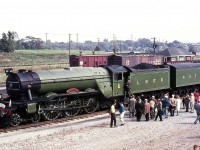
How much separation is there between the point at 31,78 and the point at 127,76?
8.04 metres

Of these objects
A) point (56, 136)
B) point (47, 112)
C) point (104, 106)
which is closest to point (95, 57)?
point (104, 106)

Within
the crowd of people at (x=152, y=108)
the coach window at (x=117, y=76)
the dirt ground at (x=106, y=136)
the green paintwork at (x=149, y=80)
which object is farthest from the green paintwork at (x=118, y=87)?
the dirt ground at (x=106, y=136)

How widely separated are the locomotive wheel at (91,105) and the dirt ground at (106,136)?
1815 mm

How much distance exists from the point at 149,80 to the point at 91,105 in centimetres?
621

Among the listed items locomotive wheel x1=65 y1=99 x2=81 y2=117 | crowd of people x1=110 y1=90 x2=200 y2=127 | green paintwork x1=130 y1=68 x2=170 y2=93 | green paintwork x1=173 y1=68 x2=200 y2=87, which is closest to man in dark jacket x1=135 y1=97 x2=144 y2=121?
crowd of people x1=110 y1=90 x2=200 y2=127

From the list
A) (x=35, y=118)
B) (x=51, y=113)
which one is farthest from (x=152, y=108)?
(x=35, y=118)

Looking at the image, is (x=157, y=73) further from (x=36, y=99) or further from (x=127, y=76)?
(x=36, y=99)

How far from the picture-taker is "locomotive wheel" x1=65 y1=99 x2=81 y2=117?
2097cm

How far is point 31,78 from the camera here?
1920 cm

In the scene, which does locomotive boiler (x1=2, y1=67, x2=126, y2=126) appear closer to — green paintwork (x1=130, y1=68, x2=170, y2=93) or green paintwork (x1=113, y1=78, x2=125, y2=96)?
green paintwork (x1=113, y1=78, x2=125, y2=96)

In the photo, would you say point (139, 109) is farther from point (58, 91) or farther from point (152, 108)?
point (58, 91)

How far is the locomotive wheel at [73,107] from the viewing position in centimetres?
2097

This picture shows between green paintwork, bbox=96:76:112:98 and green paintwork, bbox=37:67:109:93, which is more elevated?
green paintwork, bbox=37:67:109:93

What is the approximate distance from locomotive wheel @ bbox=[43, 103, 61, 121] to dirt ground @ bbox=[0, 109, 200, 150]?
1.06 m
